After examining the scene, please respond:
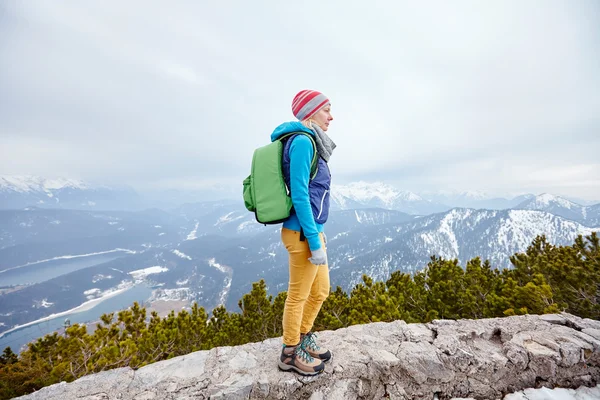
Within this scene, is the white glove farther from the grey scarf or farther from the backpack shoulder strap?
the grey scarf

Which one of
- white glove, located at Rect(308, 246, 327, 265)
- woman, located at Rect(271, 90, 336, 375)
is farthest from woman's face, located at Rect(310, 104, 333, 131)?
white glove, located at Rect(308, 246, 327, 265)

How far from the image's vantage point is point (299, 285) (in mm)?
2871

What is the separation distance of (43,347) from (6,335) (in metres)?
209

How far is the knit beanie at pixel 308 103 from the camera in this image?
308 centimetres

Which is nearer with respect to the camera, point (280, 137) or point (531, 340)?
point (280, 137)

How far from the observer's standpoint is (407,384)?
324cm

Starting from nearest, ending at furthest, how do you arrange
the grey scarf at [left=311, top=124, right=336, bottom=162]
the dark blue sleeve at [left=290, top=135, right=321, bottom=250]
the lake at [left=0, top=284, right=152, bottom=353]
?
1. the dark blue sleeve at [left=290, top=135, right=321, bottom=250]
2. the grey scarf at [left=311, top=124, right=336, bottom=162]
3. the lake at [left=0, top=284, right=152, bottom=353]

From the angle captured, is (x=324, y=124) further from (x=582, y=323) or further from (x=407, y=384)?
(x=582, y=323)

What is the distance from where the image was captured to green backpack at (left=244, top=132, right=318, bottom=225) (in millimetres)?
2695

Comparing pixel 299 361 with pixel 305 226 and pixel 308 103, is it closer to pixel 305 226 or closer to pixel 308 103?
pixel 305 226

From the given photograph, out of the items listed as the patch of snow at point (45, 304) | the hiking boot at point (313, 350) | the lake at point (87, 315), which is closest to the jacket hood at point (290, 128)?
the hiking boot at point (313, 350)

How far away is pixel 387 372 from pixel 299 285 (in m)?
1.80

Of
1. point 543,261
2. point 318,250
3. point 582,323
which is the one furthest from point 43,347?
point 543,261

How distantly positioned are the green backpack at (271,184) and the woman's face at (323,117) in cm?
46
